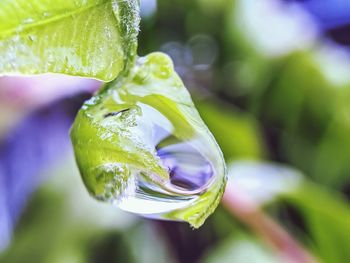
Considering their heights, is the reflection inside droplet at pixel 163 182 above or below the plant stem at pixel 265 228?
Answer: above

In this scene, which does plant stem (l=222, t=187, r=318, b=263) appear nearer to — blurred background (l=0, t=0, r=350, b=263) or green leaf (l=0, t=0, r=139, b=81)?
blurred background (l=0, t=0, r=350, b=263)

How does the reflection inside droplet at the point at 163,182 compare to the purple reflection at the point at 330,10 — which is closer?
the reflection inside droplet at the point at 163,182

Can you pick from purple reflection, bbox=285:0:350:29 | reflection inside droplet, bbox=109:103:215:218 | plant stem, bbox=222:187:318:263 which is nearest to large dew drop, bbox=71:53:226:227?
reflection inside droplet, bbox=109:103:215:218

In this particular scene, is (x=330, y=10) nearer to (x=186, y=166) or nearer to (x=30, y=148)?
(x=30, y=148)

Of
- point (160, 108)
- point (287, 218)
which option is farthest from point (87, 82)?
point (160, 108)

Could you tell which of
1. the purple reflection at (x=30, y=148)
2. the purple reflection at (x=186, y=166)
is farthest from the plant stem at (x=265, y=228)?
the purple reflection at (x=186, y=166)

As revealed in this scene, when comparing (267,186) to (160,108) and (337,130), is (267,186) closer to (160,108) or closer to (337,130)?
(337,130)

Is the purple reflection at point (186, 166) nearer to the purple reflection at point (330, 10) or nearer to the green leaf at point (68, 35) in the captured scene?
the green leaf at point (68, 35)
